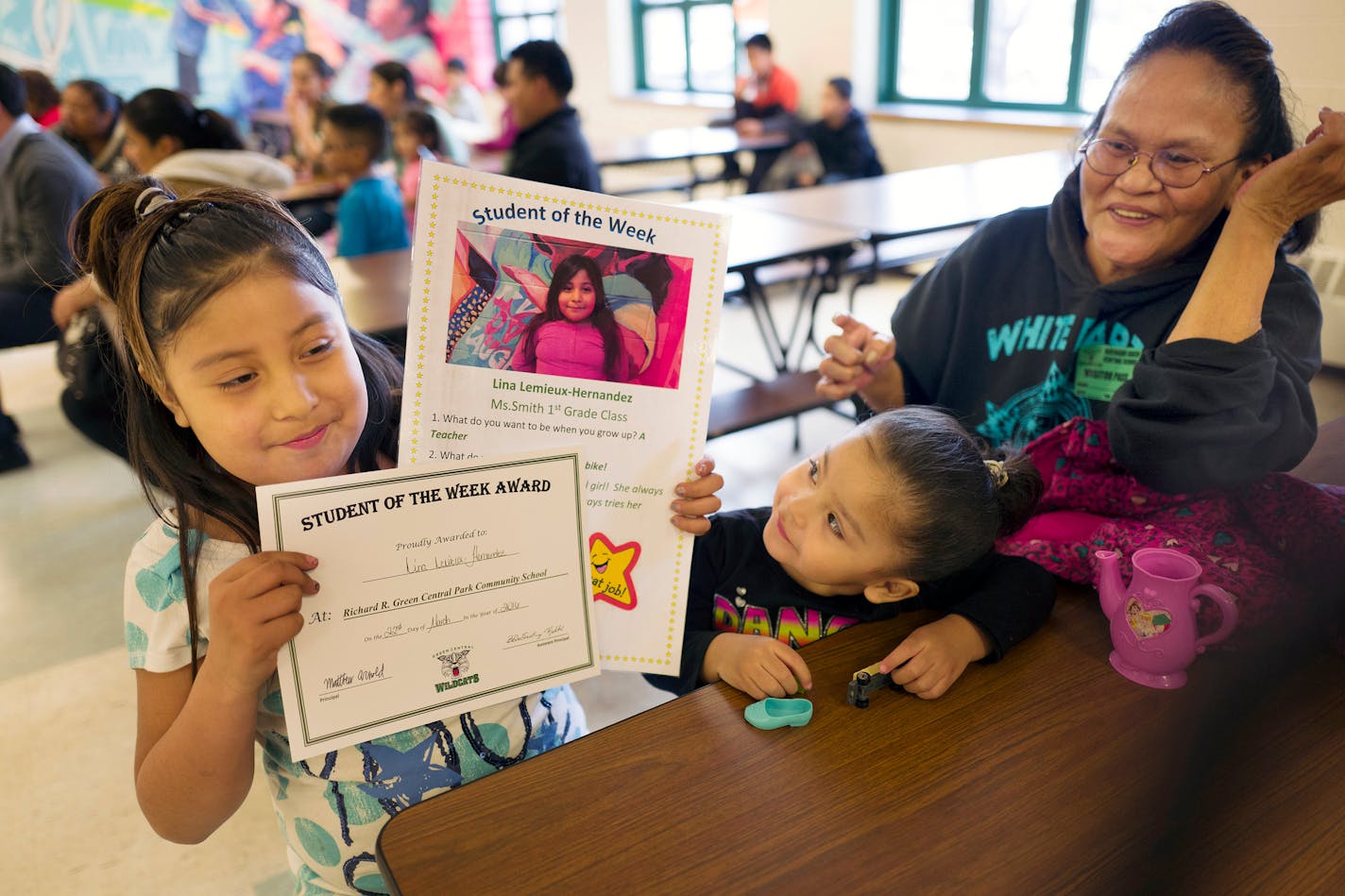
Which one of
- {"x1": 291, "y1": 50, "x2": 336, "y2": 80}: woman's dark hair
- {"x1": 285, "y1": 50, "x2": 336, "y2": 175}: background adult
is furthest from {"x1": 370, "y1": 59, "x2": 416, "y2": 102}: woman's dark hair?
{"x1": 291, "y1": 50, "x2": 336, "y2": 80}: woman's dark hair

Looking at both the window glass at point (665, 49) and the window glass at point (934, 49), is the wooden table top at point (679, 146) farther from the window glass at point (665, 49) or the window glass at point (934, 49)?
the window glass at point (665, 49)

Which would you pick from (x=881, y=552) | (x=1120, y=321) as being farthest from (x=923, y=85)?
(x=881, y=552)

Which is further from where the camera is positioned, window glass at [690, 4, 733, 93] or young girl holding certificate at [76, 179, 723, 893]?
window glass at [690, 4, 733, 93]

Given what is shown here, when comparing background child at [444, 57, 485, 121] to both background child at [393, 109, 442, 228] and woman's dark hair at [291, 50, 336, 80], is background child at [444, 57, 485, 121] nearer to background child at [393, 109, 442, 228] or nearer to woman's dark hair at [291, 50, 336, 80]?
woman's dark hair at [291, 50, 336, 80]

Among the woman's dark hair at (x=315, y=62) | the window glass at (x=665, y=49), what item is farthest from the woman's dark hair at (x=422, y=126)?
the window glass at (x=665, y=49)

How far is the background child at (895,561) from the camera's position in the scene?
2.94 feet

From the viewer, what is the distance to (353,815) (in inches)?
37.0

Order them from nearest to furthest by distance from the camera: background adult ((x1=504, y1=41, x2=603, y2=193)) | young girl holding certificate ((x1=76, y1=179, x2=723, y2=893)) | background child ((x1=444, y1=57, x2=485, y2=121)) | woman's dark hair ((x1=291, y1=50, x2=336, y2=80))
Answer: young girl holding certificate ((x1=76, y1=179, x2=723, y2=893))
background adult ((x1=504, y1=41, x2=603, y2=193))
woman's dark hair ((x1=291, y1=50, x2=336, y2=80))
background child ((x1=444, y1=57, x2=485, y2=121))

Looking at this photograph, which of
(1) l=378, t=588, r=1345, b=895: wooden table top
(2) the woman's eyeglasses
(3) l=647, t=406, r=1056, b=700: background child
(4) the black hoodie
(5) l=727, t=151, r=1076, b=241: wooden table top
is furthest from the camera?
(5) l=727, t=151, r=1076, b=241: wooden table top

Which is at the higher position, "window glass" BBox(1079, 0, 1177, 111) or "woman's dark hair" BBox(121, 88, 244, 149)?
"window glass" BBox(1079, 0, 1177, 111)

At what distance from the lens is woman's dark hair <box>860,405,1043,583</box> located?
97 cm

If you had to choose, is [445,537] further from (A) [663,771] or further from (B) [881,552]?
(B) [881,552]

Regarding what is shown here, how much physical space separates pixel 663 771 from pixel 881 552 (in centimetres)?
37

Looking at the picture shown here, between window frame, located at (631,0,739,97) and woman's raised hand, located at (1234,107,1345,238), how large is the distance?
8242mm
